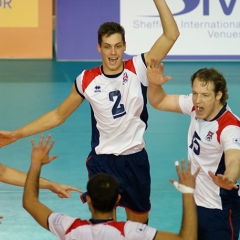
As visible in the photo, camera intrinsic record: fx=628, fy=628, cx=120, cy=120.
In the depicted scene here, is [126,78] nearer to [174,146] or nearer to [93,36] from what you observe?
[174,146]

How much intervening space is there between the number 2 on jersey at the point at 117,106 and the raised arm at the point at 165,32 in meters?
0.47

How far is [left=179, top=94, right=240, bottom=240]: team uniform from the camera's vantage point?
202 inches

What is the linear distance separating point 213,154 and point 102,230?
58.2 inches

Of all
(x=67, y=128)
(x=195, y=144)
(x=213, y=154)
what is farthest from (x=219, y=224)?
(x=67, y=128)

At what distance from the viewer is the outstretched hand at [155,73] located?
5.78 meters

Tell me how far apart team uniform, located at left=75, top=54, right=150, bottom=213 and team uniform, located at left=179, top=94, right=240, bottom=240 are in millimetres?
1124

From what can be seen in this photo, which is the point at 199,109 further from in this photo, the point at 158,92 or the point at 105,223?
the point at 105,223

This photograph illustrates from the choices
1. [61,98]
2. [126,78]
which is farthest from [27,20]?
[126,78]

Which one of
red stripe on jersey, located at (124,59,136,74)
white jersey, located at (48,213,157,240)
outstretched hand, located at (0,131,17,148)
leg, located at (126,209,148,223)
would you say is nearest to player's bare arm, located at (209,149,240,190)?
white jersey, located at (48,213,157,240)

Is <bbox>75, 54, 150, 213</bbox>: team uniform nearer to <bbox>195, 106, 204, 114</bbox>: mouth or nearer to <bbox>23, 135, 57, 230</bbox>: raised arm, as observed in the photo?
<bbox>195, 106, 204, 114</bbox>: mouth

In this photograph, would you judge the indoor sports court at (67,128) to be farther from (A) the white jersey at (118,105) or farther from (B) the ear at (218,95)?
(B) the ear at (218,95)

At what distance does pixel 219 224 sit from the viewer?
514 cm

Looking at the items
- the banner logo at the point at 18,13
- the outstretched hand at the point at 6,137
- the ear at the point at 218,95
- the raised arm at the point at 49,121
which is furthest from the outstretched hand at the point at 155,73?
the banner logo at the point at 18,13

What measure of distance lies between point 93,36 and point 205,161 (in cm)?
1166
